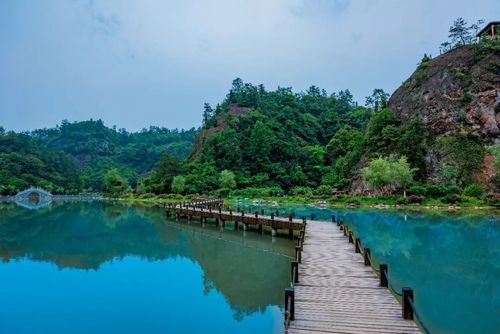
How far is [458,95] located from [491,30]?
14.1m

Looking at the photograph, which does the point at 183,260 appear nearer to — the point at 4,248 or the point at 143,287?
the point at 143,287

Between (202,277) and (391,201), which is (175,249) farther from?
(391,201)

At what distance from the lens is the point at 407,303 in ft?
26.0

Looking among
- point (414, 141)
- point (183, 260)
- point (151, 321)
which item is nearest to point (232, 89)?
point (414, 141)

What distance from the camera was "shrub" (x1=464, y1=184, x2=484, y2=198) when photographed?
39.1 m

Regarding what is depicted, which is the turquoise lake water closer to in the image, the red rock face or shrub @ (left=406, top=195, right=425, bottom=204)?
shrub @ (left=406, top=195, right=425, bottom=204)

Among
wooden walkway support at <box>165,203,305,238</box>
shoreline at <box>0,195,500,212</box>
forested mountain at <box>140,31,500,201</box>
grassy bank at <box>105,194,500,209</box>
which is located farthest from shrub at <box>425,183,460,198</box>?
→ wooden walkway support at <box>165,203,305,238</box>

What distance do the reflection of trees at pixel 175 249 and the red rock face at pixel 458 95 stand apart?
118 feet

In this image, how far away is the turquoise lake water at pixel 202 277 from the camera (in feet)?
36.3

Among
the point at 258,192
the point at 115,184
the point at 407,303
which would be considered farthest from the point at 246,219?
the point at 115,184

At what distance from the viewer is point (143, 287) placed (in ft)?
49.0

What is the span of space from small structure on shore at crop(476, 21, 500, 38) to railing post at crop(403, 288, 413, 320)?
59.0 m

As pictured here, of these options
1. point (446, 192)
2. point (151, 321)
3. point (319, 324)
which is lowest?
point (151, 321)

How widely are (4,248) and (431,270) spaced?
78.3ft
